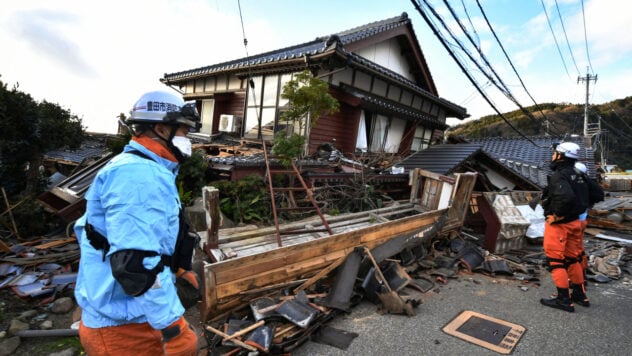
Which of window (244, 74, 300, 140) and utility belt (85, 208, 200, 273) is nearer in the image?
utility belt (85, 208, 200, 273)

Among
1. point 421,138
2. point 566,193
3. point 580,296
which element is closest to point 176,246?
point 566,193

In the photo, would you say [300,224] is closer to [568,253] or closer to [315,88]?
[315,88]

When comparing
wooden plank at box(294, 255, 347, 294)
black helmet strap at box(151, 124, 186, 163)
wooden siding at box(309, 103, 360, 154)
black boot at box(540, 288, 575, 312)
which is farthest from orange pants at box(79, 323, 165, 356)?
wooden siding at box(309, 103, 360, 154)

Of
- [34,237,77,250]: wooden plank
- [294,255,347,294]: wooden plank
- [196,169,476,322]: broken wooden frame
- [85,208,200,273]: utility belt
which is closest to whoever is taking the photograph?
[85,208,200,273]: utility belt

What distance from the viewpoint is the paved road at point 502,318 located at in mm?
3432

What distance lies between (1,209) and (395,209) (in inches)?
328

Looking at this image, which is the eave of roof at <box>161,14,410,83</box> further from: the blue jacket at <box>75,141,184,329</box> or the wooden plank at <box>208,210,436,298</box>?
the blue jacket at <box>75,141,184,329</box>

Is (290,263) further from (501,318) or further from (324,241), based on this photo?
(501,318)

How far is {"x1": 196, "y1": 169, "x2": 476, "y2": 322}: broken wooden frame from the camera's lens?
11.7 ft

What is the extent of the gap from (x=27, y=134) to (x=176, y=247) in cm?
684

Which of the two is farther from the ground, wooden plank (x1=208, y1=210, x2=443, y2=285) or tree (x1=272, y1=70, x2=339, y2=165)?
tree (x1=272, y1=70, x2=339, y2=165)

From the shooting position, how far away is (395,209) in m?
7.46

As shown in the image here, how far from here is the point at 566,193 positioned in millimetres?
4320

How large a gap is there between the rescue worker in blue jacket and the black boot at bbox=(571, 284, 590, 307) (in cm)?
549
